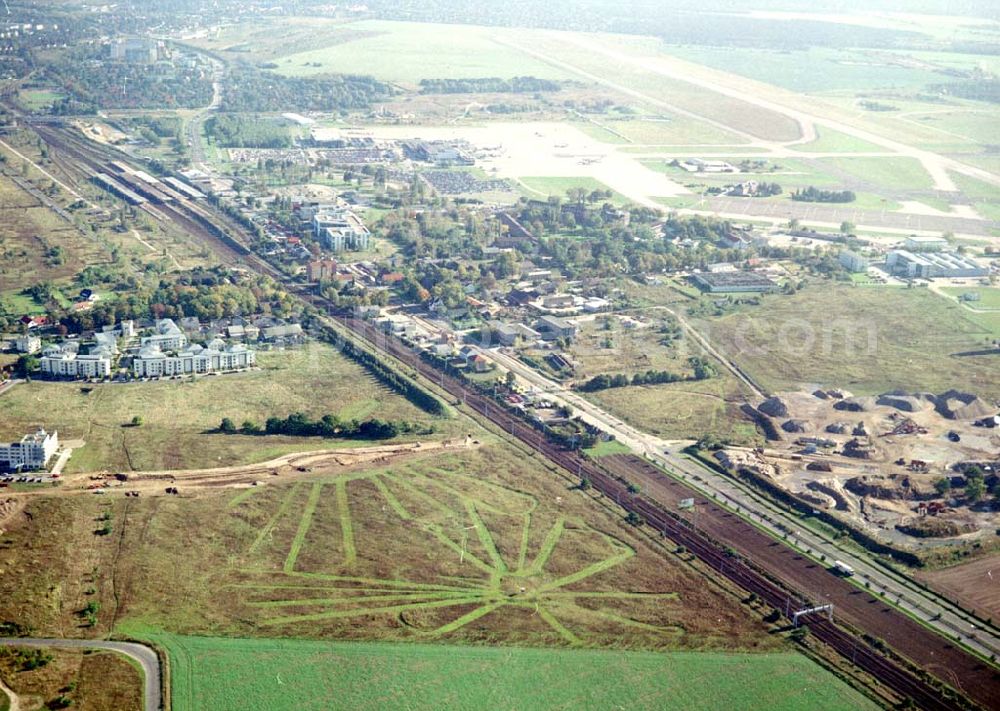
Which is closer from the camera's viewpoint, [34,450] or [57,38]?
[34,450]

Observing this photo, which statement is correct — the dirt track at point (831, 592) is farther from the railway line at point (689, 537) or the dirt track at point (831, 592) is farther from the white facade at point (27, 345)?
the white facade at point (27, 345)

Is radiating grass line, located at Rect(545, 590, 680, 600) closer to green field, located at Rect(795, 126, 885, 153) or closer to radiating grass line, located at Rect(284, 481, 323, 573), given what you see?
radiating grass line, located at Rect(284, 481, 323, 573)

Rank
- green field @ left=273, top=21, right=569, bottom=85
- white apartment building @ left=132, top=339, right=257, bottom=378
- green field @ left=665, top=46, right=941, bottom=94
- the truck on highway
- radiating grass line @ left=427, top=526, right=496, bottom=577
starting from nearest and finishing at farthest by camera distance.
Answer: radiating grass line @ left=427, top=526, right=496, bottom=577, the truck on highway, white apartment building @ left=132, top=339, right=257, bottom=378, green field @ left=665, top=46, right=941, bottom=94, green field @ left=273, top=21, right=569, bottom=85

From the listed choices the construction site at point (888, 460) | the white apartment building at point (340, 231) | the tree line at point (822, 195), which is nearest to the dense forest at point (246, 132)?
the white apartment building at point (340, 231)

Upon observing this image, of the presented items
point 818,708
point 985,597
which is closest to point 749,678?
point 818,708

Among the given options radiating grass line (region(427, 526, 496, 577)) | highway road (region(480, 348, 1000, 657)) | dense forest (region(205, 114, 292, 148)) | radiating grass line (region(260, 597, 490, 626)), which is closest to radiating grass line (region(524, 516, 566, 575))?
radiating grass line (region(427, 526, 496, 577))

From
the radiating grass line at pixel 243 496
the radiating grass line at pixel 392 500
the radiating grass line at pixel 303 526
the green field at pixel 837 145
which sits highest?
the green field at pixel 837 145

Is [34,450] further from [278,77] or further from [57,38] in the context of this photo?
[57,38]
